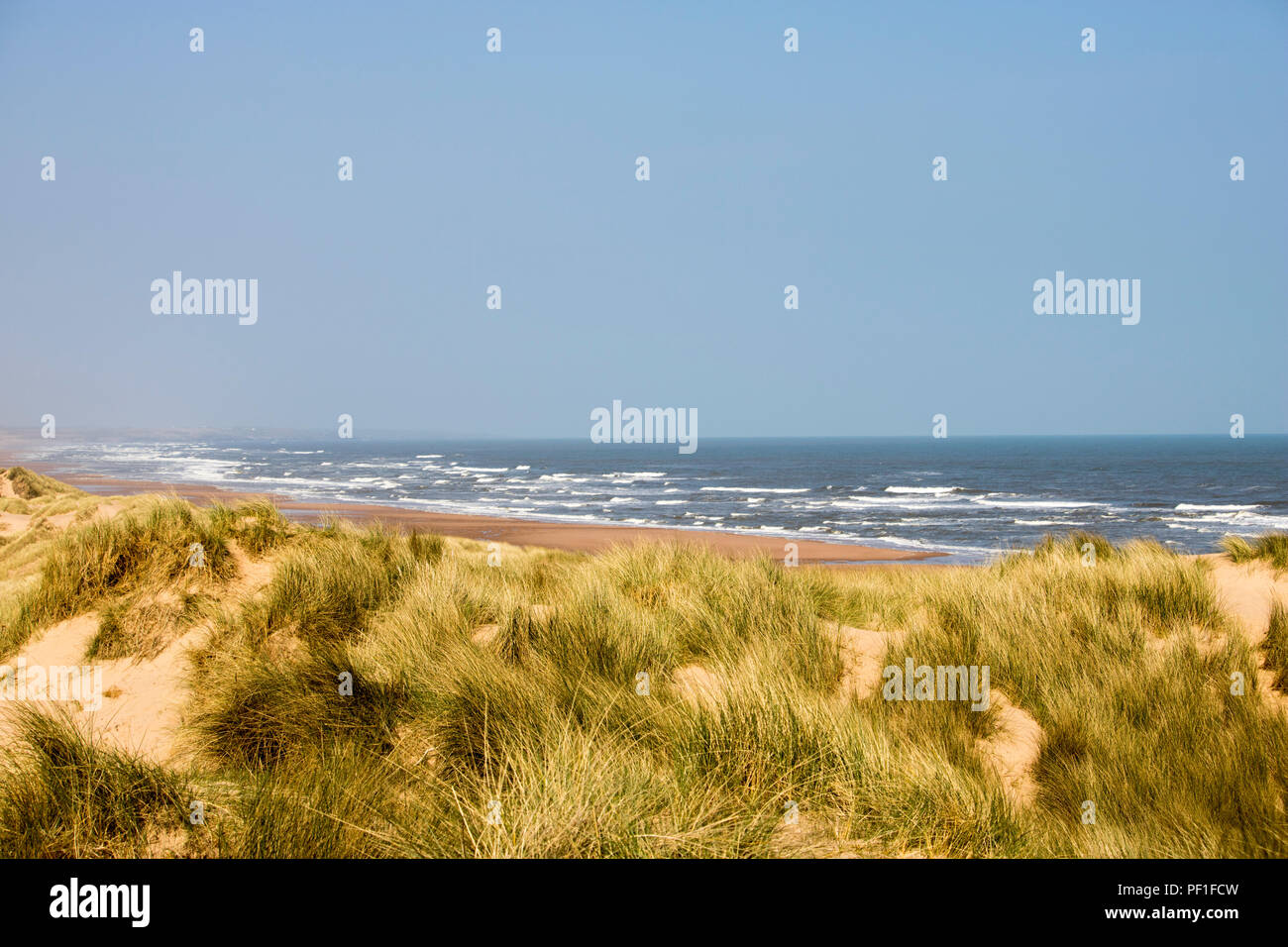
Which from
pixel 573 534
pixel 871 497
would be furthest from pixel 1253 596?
pixel 871 497

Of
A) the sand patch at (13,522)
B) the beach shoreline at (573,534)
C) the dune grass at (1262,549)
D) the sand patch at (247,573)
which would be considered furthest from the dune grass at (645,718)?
the sand patch at (13,522)

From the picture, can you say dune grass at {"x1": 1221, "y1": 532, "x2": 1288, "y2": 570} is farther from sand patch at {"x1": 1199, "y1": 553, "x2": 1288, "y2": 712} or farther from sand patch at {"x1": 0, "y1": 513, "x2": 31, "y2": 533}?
sand patch at {"x1": 0, "y1": 513, "x2": 31, "y2": 533}

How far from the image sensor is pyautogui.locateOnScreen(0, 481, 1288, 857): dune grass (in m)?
3.32

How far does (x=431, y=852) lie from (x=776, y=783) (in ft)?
5.48

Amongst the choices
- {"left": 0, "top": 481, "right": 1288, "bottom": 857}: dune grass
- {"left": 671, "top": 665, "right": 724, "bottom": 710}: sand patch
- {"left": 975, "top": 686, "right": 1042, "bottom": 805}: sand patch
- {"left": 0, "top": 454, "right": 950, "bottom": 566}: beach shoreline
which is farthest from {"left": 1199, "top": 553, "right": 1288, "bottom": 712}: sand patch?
{"left": 0, "top": 454, "right": 950, "bottom": 566}: beach shoreline

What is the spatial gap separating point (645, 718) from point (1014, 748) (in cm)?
259

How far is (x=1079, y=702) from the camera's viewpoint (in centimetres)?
526

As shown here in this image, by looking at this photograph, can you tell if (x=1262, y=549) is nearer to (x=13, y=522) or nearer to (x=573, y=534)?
(x=573, y=534)

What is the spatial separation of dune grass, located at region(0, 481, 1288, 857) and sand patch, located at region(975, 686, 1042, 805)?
8 centimetres

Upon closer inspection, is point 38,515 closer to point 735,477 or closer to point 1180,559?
point 1180,559

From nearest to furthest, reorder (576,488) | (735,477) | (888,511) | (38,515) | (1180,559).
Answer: (1180,559) < (38,515) < (888,511) < (576,488) < (735,477)

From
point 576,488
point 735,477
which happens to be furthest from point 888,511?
point 735,477

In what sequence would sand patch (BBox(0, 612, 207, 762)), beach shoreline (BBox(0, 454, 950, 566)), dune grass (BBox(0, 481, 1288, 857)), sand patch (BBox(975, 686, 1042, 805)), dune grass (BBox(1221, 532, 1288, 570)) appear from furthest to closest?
beach shoreline (BBox(0, 454, 950, 566)) < dune grass (BBox(1221, 532, 1288, 570)) < sand patch (BBox(0, 612, 207, 762)) < sand patch (BBox(975, 686, 1042, 805)) < dune grass (BBox(0, 481, 1288, 857))

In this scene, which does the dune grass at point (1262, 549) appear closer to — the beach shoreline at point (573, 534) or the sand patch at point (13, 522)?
the beach shoreline at point (573, 534)
